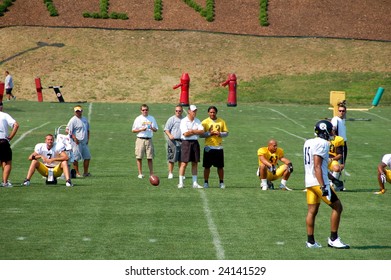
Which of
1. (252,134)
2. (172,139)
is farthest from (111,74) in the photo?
(172,139)

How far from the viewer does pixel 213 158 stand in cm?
2277

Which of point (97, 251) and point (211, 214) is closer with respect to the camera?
point (97, 251)

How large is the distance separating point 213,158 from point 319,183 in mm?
7806

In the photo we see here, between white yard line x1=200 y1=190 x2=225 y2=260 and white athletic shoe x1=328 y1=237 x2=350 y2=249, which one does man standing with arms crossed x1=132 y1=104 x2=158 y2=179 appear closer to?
white yard line x1=200 y1=190 x2=225 y2=260

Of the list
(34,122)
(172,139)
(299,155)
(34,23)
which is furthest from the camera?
(34,23)

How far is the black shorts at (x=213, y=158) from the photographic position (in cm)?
2275

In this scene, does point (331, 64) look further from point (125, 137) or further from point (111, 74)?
point (125, 137)

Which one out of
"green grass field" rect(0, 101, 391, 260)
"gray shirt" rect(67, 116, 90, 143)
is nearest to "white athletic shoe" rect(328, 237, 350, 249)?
"green grass field" rect(0, 101, 391, 260)

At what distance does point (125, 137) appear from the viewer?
120 ft

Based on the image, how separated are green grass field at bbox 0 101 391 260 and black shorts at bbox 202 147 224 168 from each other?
1.90 feet

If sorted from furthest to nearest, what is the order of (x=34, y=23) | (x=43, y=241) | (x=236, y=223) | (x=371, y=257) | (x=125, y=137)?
(x=34, y=23) < (x=125, y=137) < (x=236, y=223) < (x=43, y=241) < (x=371, y=257)

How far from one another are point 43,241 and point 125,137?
20700 millimetres

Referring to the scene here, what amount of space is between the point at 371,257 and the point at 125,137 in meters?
22.5

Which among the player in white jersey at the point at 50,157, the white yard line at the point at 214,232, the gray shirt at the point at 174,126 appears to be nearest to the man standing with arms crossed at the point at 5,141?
the player in white jersey at the point at 50,157
